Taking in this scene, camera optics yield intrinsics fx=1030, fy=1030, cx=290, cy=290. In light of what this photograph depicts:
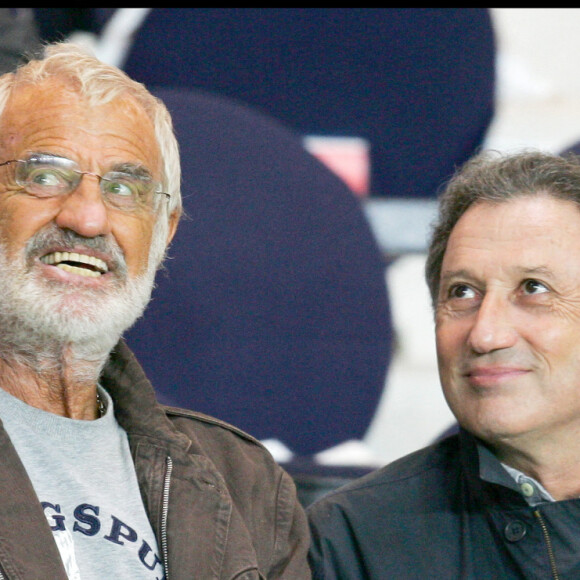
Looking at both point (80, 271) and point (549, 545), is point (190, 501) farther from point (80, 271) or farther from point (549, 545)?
point (549, 545)

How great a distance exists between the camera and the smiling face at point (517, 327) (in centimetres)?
195

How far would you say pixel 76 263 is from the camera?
190 centimetres

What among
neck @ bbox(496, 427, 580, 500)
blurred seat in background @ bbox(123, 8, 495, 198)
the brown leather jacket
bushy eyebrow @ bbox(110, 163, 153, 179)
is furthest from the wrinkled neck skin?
blurred seat in background @ bbox(123, 8, 495, 198)

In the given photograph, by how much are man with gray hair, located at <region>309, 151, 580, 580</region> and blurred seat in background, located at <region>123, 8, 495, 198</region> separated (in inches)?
35.5

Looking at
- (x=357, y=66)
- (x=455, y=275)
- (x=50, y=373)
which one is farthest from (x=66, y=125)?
(x=357, y=66)

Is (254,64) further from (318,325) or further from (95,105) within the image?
(95,105)

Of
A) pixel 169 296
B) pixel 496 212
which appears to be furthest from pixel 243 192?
pixel 496 212

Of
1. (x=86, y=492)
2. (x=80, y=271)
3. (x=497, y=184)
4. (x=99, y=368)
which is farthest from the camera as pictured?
(x=497, y=184)

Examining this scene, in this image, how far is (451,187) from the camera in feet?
7.39

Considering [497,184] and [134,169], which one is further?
[497,184]

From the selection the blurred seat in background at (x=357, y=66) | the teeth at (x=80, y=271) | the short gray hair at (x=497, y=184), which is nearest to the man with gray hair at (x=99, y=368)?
the teeth at (x=80, y=271)

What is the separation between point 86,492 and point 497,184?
1.02 metres

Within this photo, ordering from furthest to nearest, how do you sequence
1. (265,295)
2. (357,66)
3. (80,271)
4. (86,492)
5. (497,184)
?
(357,66) → (265,295) → (497,184) → (80,271) → (86,492)

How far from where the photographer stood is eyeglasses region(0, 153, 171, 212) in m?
1.90
